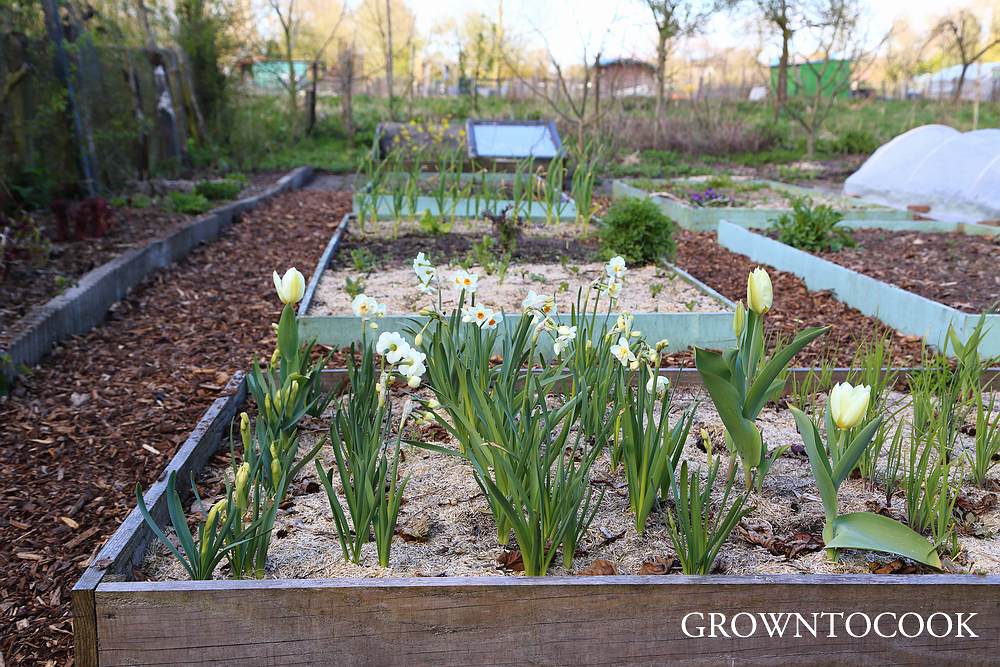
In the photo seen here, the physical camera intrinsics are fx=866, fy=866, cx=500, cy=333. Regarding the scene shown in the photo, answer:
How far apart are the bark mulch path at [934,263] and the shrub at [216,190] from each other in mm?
5310

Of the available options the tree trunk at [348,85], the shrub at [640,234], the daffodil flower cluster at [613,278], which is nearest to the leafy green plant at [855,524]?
the daffodil flower cluster at [613,278]

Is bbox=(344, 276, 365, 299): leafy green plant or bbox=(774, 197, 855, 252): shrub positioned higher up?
bbox=(774, 197, 855, 252): shrub

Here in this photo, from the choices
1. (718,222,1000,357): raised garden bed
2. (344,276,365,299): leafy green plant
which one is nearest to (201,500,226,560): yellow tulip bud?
(718,222,1000,357): raised garden bed

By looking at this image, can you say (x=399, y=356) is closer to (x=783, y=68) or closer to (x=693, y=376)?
(x=693, y=376)

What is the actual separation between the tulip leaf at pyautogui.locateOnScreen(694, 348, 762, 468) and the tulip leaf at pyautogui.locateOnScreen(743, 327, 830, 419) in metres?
0.03

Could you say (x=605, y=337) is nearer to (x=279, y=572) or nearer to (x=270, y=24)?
(x=279, y=572)

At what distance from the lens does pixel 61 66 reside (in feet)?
20.7

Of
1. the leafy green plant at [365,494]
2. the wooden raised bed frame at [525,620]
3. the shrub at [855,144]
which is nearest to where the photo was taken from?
the wooden raised bed frame at [525,620]

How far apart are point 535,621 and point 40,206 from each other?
6071 mm

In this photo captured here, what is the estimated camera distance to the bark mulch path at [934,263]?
464 cm

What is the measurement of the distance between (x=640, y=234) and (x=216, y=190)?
14.6 ft

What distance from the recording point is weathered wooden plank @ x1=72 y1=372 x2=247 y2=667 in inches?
63.6

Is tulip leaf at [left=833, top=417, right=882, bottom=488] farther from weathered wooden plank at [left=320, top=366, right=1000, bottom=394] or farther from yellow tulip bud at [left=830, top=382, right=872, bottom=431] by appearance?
weathered wooden plank at [left=320, top=366, right=1000, bottom=394]

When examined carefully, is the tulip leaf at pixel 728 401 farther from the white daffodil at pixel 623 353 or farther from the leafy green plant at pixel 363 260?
the leafy green plant at pixel 363 260
